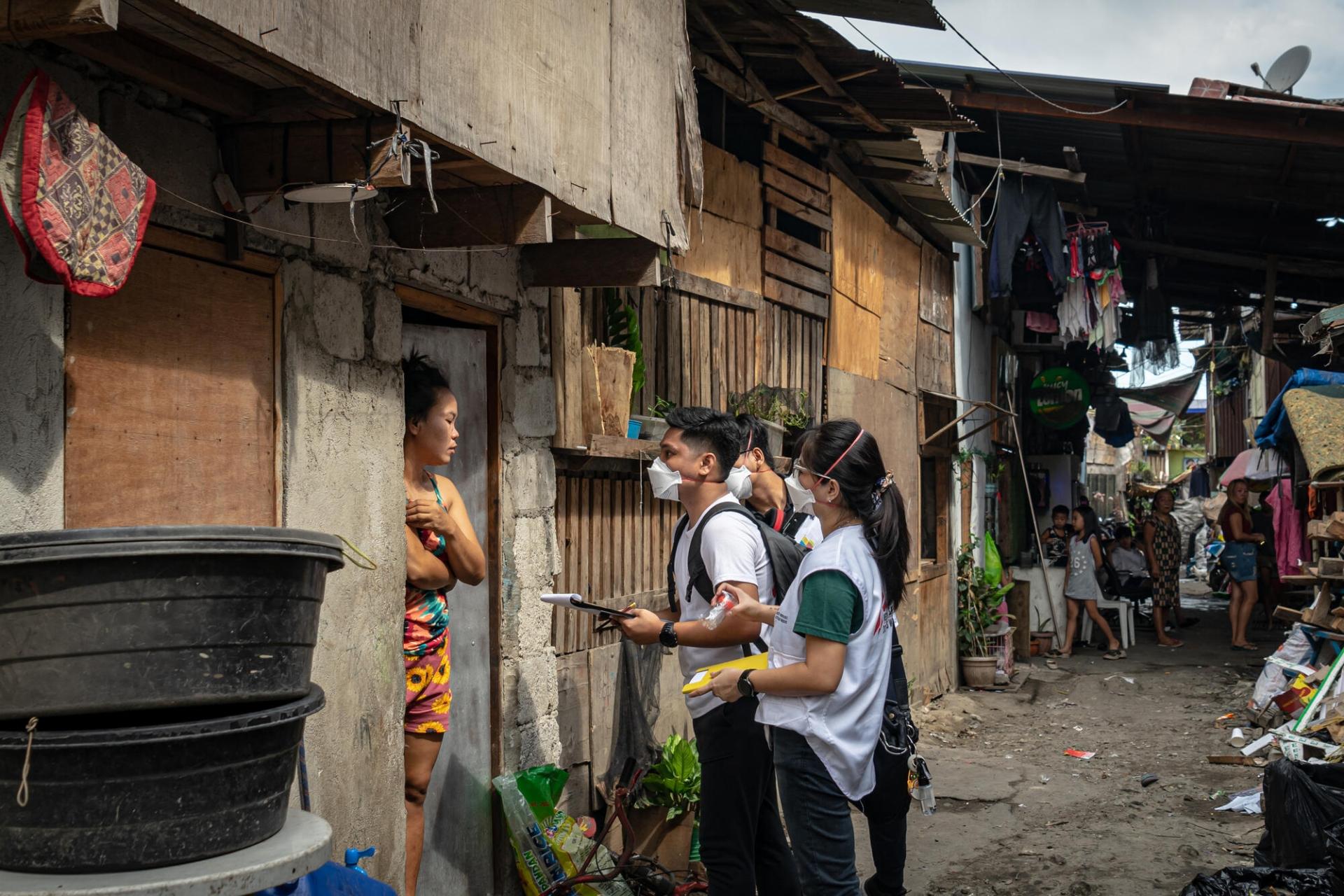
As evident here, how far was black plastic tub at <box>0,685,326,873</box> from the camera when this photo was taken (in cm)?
234

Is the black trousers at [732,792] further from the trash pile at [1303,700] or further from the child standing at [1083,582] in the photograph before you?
the child standing at [1083,582]

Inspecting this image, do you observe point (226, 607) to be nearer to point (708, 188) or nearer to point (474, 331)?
point (474, 331)

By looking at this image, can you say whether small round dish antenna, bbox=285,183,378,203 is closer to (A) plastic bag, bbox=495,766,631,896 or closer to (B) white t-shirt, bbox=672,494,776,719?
(B) white t-shirt, bbox=672,494,776,719

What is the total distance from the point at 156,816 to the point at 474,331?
321cm

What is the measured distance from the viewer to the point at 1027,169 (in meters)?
13.8

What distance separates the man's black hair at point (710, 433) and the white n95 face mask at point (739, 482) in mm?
696

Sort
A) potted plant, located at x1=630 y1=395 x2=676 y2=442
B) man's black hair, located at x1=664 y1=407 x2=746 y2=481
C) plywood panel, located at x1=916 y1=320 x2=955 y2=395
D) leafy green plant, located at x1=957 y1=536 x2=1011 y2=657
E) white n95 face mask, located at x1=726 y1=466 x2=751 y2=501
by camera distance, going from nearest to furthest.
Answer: man's black hair, located at x1=664 y1=407 x2=746 y2=481 → white n95 face mask, located at x1=726 y1=466 x2=751 y2=501 → potted plant, located at x1=630 y1=395 x2=676 y2=442 → plywood panel, located at x1=916 y1=320 x2=955 y2=395 → leafy green plant, located at x1=957 y1=536 x2=1011 y2=657

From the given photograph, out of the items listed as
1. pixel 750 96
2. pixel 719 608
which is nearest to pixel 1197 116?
pixel 750 96

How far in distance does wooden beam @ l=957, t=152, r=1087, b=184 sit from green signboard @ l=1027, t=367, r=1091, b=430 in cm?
356

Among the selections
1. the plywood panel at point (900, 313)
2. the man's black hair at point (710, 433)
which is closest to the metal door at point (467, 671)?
the man's black hair at point (710, 433)

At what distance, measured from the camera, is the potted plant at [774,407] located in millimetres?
7633

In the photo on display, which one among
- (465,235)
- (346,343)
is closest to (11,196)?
(346,343)

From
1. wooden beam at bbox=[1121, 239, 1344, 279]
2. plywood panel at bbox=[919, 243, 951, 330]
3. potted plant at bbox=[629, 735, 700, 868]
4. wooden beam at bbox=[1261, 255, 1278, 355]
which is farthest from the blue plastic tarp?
potted plant at bbox=[629, 735, 700, 868]

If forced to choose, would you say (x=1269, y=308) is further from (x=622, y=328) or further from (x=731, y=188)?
(x=622, y=328)
